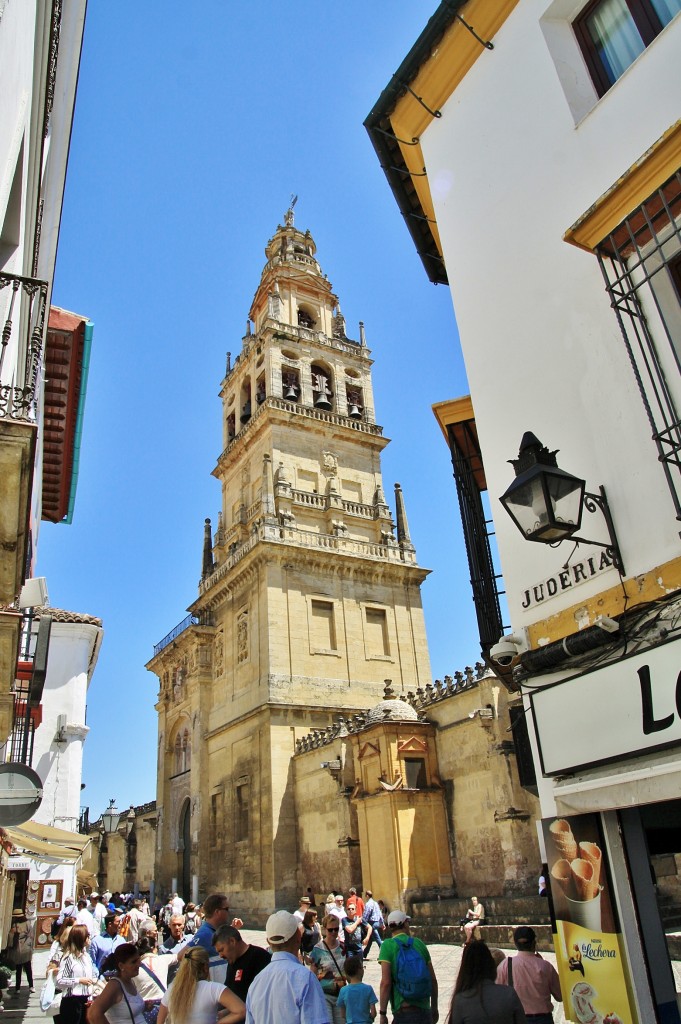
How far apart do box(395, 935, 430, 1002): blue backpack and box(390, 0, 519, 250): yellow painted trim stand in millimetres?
7579

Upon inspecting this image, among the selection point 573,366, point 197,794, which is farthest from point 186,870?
point 573,366

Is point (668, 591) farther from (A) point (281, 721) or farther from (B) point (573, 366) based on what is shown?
(A) point (281, 721)

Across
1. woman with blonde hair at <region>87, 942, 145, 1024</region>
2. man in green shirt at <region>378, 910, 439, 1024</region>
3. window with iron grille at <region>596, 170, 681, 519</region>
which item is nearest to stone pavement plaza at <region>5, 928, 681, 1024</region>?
man in green shirt at <region>378, 910, 439, 1024</region>

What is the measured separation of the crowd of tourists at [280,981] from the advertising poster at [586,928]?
39 centimetres

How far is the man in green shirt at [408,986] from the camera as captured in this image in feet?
16.4

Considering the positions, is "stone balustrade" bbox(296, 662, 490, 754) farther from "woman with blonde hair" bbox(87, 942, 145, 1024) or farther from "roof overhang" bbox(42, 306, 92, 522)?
"woman with blonde hair" bbox(87, 942, 145, 1024)

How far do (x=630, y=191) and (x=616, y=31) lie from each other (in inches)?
78.9

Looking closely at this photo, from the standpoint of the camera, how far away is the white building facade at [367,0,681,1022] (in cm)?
423

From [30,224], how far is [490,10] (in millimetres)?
4702

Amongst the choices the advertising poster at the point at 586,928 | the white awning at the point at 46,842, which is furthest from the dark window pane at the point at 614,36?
the white awning at the point at 46,842

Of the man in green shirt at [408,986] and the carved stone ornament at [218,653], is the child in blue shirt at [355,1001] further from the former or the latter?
the carved stone ornament at [218,653]

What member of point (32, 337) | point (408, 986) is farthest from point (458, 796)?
point (32, 337)

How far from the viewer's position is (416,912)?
15.4 metres

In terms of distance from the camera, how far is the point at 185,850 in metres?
28.1
